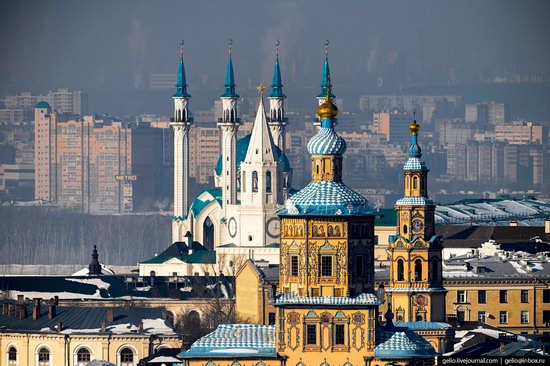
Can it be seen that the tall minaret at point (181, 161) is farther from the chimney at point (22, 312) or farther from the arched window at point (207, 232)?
the chimney at point (22, 312)

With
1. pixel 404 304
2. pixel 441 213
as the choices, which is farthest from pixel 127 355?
pixel 441 213

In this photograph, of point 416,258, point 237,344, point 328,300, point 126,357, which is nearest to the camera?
point 328,300

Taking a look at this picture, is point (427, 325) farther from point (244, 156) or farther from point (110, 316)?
point (244, 156)

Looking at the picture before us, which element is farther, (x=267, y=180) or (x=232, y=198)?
(x=232, y=198)

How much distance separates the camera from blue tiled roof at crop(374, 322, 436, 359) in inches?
1859

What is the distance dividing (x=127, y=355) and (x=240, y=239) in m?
45.4

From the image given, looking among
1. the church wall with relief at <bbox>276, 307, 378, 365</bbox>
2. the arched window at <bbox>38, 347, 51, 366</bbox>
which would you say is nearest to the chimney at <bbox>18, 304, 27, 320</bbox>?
the arched window at <bbox>38, 347, 51, 366</bbox>

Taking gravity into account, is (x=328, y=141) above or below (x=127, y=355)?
above

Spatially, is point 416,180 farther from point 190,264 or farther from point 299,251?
point 190,264

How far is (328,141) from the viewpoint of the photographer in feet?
162

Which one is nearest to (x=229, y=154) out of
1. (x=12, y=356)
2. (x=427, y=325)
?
(x=12, y=356)

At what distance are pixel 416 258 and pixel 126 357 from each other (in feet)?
24.5

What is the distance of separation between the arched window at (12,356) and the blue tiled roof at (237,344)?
1829 centimetres

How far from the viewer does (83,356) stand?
217 ft
